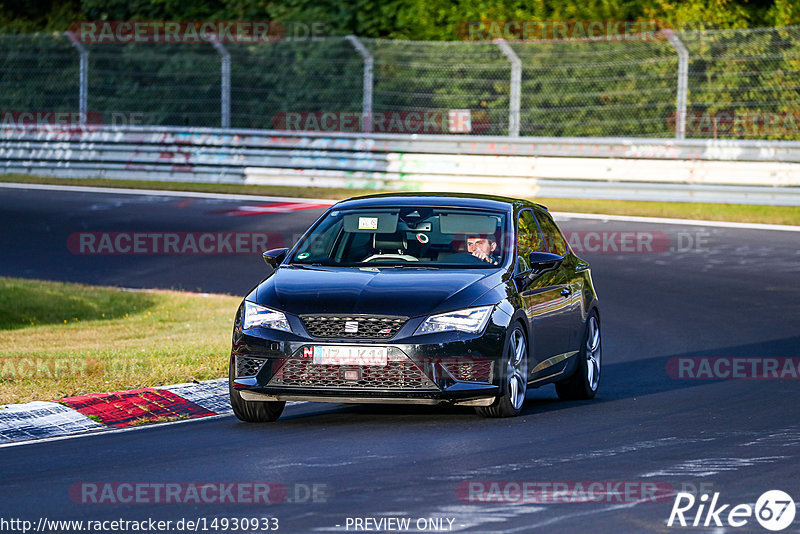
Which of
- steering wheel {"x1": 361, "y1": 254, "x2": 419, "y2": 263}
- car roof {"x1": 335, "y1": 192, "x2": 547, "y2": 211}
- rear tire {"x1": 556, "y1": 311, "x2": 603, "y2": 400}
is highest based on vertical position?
car roof {"x1": 335, "y1": 192, "x2": 547, "y2": 211}

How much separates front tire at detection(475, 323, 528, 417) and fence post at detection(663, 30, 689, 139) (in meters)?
15.9

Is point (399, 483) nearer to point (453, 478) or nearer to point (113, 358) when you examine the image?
point (453, 478)

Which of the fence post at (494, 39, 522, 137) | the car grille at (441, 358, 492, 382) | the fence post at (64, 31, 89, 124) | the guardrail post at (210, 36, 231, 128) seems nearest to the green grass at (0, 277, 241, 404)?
the car grille at (441, 358, 492, 382)

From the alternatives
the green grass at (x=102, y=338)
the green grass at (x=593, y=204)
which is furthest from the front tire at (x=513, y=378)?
the green grass at (x=593, y=204)

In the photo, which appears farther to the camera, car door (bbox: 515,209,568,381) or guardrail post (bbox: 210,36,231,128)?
guardrail post (bbox: 210,36,231,128)

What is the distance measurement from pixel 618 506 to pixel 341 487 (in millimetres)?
1405

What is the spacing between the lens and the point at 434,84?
28078mm

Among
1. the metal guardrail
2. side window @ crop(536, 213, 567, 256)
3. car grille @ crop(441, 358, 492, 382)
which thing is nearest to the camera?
car grille @ crop(441, 358, 492, 382)

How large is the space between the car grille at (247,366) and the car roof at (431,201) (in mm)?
1777

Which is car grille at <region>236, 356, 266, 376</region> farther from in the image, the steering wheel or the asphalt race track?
the steering wheel

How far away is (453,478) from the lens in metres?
7.89

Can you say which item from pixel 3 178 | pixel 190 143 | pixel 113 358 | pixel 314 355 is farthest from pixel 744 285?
pixel 3 178

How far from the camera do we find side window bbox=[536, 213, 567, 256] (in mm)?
11834

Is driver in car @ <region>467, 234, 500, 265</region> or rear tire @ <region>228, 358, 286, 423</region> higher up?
driver in car @ <region>467, 234, 500, 265</region>
